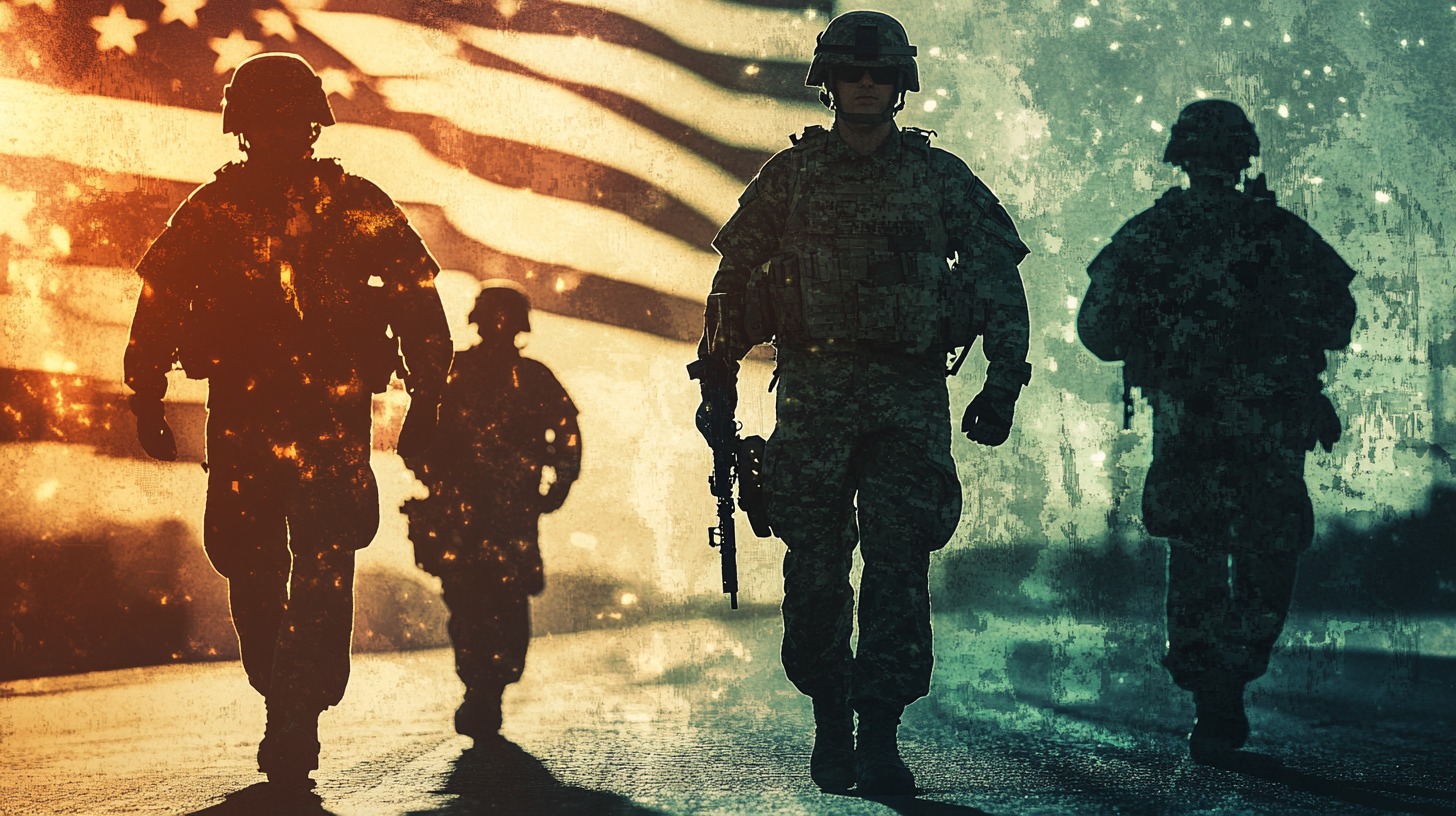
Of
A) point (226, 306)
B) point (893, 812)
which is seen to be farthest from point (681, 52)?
point (893, 812)

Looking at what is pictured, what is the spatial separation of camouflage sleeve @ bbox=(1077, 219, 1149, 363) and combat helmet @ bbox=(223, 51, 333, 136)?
7.66 feet

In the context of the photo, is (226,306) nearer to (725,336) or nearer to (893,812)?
(725,336)

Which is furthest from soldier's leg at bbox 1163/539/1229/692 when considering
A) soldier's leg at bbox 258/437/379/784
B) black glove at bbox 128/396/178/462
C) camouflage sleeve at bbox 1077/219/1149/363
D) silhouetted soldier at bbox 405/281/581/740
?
black glove at bbox 128/396/178/462

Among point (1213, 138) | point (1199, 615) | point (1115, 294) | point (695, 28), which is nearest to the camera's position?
point (1199, 615)

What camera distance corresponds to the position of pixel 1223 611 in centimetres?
405

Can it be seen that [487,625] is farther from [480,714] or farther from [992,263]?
[992,263]

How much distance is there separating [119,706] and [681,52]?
280cm

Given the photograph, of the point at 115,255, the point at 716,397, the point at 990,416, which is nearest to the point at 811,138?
the point at 716,397

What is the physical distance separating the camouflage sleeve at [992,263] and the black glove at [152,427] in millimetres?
2301

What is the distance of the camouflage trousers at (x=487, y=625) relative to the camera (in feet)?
14.5

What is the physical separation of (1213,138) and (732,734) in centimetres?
235

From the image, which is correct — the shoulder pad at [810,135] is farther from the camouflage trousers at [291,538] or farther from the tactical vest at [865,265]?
the camouflage trousers at [291,538]

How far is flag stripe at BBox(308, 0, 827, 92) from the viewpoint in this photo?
15.2 ft

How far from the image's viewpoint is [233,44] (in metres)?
4.64
